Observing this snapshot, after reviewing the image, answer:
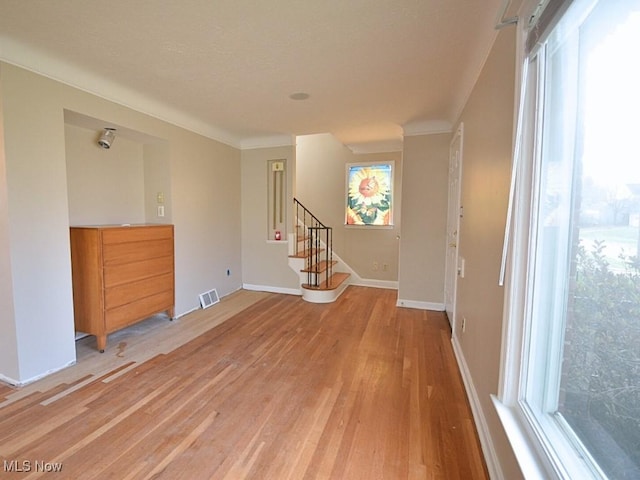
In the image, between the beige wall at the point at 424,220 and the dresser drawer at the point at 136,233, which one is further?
the beige wall at the point at 424,220

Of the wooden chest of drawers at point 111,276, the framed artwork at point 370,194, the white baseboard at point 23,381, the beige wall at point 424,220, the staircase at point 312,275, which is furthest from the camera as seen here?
the framed artwork at point 370,194

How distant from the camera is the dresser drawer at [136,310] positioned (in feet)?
8.78

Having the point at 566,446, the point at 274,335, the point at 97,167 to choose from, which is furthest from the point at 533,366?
the point at 97,167

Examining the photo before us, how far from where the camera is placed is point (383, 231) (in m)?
5.32

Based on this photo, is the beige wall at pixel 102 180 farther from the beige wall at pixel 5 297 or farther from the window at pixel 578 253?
the window at pixel 578 253

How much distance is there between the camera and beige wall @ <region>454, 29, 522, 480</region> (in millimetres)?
1438

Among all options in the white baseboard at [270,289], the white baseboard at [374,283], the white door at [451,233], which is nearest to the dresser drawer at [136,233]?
the white baseboard at [270,289]

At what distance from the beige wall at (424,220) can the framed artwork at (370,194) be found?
4.34 feet

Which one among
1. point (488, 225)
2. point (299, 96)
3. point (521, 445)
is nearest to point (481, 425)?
point (521, 445)

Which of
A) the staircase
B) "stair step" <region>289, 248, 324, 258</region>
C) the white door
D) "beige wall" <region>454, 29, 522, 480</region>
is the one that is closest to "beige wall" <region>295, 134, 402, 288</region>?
the staircase

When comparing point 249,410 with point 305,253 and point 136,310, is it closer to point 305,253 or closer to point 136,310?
point 136,310

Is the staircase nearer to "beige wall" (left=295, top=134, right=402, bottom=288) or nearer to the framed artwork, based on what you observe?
"beige wall" (left=295, top=134, right=402, bottom=288)

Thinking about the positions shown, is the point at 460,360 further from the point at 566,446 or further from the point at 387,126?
the point at 387,126

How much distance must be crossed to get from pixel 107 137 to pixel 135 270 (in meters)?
1.39
